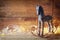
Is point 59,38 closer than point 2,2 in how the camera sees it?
Yes

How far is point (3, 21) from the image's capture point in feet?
5.68

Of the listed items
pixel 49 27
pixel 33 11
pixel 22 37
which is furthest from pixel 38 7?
pixel 22 37

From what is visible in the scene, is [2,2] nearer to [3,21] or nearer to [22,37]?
[3,21]

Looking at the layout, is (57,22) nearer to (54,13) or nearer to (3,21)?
(54,13)

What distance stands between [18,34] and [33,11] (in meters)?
0.29

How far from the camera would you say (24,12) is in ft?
5.79

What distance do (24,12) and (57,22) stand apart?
1.12 ft

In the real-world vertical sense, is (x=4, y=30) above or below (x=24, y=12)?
below

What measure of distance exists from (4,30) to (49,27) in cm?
43

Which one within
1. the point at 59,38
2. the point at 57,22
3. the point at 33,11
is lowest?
the point at 59,38

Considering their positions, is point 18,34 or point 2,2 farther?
point 2,2

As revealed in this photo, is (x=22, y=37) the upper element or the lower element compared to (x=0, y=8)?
lower

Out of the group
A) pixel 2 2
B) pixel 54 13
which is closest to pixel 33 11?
pixel 54 13

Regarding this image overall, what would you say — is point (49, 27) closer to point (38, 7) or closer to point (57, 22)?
point (57, 22)
